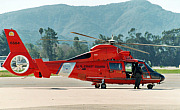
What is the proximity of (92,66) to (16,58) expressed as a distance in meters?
6.24

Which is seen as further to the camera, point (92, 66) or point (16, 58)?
point (16, 58)

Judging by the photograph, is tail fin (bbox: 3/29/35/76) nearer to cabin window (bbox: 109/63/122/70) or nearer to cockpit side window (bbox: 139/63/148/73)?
cabin window (bbox: 109/63/122/70)

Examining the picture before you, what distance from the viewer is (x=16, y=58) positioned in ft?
85.7

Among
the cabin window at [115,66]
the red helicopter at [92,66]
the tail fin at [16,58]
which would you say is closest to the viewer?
the red helicopter at [92,66]

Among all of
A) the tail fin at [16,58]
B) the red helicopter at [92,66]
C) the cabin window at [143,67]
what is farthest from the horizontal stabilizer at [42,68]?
the cabin window at [143,67]

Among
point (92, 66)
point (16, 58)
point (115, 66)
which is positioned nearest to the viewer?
point (115, 66)

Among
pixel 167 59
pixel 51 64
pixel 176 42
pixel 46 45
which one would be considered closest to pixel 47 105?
pixel 51 64

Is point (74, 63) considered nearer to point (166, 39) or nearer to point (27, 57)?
point (27, 57)

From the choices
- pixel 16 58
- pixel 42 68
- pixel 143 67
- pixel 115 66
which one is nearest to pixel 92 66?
pixel 115 66

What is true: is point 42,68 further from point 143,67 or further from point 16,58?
point 143,67

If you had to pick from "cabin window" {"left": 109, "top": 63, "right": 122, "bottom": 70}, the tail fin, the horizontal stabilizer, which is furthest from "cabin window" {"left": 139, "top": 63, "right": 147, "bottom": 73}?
the tail fin

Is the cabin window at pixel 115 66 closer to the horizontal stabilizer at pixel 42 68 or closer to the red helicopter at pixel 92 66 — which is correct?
the red helicopter at pixel 92 66

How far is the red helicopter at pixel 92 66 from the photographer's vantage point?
25.6 meters

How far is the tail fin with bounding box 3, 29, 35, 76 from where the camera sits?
25.9 meters
